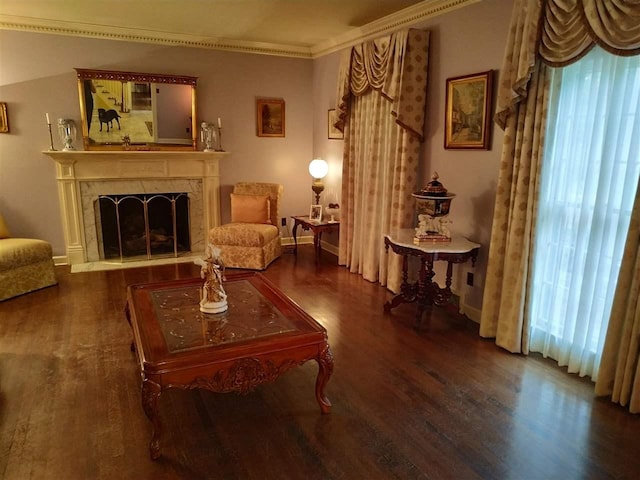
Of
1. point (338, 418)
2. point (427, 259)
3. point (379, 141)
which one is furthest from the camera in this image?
point (379, 141)

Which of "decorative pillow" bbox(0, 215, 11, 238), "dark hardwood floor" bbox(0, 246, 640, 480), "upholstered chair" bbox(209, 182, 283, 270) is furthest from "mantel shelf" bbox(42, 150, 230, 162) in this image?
"dark hardwood floor" bbox(0, 246, 640, 480)

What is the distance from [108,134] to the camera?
5.03 meters

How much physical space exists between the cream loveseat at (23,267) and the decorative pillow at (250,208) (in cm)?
202

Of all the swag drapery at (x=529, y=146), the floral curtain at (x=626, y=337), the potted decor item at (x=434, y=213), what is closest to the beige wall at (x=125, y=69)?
the potted decor item at (x=434, y=213)

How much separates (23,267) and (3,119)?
171cm

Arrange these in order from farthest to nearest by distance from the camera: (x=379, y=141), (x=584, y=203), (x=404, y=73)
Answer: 1. (x=379, y=141)
2. (x=404, y=73)
3. (x=584, y=203)

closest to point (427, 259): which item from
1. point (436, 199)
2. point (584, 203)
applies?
point (436, 199)

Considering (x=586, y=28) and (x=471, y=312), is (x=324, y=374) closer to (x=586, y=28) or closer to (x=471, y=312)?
(x=471, y=312)

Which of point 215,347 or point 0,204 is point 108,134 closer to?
point 0,204

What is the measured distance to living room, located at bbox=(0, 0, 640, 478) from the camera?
6.61 ft

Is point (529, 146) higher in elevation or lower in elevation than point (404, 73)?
lower

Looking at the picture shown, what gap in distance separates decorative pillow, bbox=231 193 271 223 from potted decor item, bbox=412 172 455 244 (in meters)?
2.40

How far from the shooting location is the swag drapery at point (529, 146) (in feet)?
7.41

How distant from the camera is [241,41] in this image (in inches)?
216
